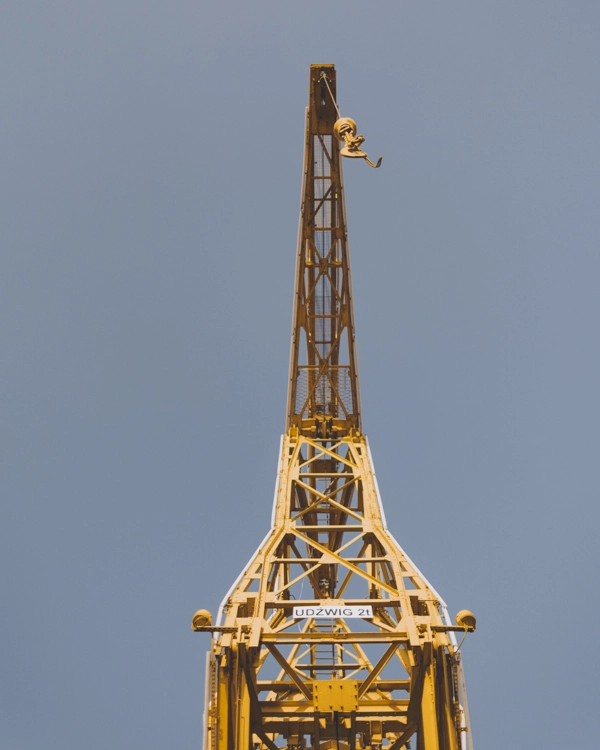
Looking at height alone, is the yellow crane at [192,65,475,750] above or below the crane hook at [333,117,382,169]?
below

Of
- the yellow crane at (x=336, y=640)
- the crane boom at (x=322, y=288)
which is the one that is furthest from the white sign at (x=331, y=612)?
the crane boom at (x=322, y=288)

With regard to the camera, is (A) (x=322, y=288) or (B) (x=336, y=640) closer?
(B) (x=336, y=640)

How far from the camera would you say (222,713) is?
16250mm

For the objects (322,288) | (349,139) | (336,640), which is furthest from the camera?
(322,288)

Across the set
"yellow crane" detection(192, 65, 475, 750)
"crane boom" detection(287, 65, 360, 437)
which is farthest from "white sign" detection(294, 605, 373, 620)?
"crane boom" detection(287, 65, 360, 437)

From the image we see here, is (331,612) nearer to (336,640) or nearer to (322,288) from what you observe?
(336,640)

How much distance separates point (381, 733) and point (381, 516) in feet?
17.7

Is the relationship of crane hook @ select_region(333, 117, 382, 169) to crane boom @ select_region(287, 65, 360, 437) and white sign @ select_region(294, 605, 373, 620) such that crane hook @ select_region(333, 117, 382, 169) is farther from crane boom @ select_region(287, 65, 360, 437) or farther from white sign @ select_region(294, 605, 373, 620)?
white sign @ select_region(294, 605, 373, 620)

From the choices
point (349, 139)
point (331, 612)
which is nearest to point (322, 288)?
point (349, 139)

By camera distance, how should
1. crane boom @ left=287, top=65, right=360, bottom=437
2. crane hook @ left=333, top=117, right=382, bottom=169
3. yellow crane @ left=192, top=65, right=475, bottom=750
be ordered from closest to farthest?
yellow crane @ left=192, top=65, right=475, bottom=750
crane hook @ left=333, top=117, right=382, bottom=169
crane boom @ left=287, top=65, right=360, bottom=437

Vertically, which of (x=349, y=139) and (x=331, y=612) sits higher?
(x=349, y=139)

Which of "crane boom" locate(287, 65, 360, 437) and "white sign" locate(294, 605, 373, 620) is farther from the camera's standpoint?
"crane boom" locate(287, 65, 360, 437)

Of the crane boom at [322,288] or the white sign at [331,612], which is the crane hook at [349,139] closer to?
the crane boom at [322,288]

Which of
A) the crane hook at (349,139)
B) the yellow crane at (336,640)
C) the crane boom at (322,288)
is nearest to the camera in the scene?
the yellow crane at (336,640)
